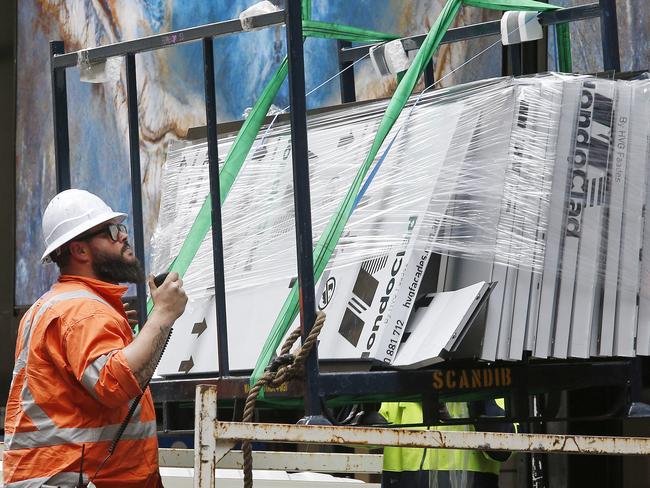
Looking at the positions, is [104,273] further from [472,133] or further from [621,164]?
[621,164]

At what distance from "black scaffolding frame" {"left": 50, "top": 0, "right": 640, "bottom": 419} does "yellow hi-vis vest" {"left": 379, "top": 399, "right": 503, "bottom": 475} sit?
137cm

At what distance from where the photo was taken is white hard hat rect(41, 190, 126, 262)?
3.79 m

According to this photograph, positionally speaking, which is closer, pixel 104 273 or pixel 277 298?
pixel 104 273

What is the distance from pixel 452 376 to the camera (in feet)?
13.0

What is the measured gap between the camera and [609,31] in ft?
14.9

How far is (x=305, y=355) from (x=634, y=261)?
1173mm

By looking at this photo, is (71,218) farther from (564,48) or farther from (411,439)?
(564,48)

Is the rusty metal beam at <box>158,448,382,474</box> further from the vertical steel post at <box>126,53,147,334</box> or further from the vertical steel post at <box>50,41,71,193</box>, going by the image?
the vertical steel post at <box>50,41,71,193</box>

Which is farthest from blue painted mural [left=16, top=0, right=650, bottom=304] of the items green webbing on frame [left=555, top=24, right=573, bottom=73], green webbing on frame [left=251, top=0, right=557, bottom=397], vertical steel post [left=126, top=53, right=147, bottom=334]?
vertical steel post [left=126, top=53, right=147, bottom=334]

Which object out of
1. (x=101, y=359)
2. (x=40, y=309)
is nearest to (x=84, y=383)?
(x=101, y=359)

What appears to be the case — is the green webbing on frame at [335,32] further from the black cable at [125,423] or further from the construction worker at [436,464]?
the construction worker at [436,464]

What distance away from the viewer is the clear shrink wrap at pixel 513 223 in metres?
3.99

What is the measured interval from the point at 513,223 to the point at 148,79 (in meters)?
5.67

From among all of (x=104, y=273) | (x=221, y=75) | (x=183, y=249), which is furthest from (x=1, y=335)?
(x=104, y=273)
